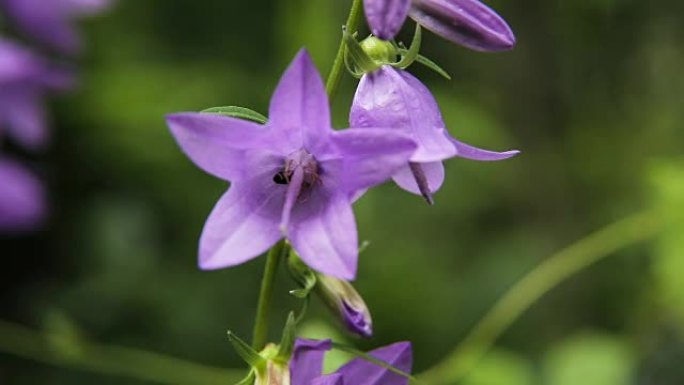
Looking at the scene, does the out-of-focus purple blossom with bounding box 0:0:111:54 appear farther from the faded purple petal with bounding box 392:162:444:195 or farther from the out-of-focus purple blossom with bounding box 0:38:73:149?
the faded purple petal with bounding box 392:162:444:195

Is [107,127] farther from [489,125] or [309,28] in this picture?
[489,125]

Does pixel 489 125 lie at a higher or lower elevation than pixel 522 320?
higher

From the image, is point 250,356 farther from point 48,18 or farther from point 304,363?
point 48,18

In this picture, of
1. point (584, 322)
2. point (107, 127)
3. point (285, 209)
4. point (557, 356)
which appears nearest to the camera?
point (285, 209)

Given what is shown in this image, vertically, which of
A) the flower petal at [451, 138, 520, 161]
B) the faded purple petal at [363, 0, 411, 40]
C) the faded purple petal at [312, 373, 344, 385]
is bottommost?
the faded purple petal at [312, 373, 344, 385]

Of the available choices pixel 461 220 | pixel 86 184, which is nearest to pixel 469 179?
pixel 461 220

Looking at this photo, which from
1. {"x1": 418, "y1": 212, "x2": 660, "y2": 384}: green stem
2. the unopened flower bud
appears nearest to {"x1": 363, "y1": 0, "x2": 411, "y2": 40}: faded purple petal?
the unopened flower bud

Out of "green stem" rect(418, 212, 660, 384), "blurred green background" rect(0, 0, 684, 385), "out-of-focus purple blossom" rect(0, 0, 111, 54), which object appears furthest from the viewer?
"blurred green background" rect(0, 0, 684, 385)
